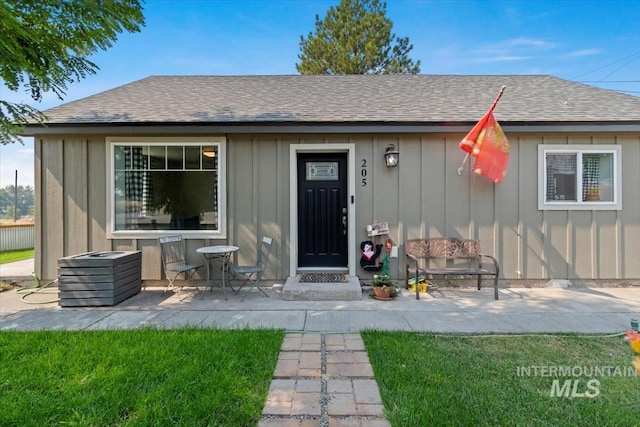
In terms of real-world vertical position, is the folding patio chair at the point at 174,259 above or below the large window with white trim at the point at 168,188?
below

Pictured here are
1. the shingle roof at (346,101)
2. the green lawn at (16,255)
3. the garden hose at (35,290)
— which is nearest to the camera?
the garden hose at (35,290)

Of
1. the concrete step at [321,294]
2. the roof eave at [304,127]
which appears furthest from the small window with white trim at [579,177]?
the concrete step at [321,294]

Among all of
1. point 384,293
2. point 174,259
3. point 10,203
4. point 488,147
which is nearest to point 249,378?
point 384,293

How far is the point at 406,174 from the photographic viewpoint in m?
5.23

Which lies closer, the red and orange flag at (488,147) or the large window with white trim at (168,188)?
the red and orange flag at (488,147)

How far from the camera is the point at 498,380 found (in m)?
2.31

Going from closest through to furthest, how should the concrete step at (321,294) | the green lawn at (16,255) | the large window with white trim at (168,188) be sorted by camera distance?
the concrete step at (321,294) < the large window with white trim at (168,188) < the green lawn at (16,255)

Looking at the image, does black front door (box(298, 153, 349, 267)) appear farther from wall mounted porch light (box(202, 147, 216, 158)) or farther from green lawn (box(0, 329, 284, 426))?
green lawn (box(0, 329, 284, 426))

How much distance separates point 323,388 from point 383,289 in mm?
2440

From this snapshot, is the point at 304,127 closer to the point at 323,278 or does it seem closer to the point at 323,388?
the point at 323,278

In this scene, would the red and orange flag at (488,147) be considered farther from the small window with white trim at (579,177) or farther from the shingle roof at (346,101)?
the small window with white trim at (579,177)

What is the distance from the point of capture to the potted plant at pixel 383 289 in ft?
14.7

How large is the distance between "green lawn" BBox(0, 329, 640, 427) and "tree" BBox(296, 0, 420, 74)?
16.2m

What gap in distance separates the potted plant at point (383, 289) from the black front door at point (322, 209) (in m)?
1.05
